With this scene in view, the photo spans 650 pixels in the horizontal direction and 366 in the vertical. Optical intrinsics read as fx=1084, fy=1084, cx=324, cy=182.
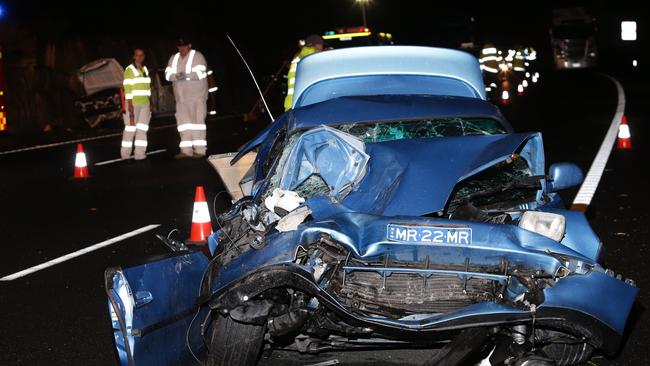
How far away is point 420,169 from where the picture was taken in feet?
19.2

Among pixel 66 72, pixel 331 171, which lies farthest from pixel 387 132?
pixel 66 72

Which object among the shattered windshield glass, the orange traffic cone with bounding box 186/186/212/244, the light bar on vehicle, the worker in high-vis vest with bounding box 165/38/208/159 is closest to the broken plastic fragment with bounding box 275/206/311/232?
the shattered windshield glass

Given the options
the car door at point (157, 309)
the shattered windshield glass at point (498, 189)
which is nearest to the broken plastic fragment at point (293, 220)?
the car door at point (157, 309)

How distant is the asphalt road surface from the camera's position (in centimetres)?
651

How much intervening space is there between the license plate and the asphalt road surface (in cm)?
120

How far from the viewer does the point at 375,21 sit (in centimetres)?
8594

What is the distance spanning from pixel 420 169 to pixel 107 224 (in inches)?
243

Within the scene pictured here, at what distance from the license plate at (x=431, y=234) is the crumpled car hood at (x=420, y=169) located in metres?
0.35

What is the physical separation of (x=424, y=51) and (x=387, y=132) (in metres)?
1.73

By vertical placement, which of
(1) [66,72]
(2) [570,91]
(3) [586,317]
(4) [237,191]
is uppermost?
(3) [586,317]

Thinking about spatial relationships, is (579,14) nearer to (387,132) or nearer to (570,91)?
(570,91)

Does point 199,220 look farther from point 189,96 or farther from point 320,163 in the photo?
point 189,96

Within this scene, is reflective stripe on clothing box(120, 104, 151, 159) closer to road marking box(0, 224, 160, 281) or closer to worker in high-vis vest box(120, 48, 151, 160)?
worker in high-vis vest box(120, 48, 151, 160)

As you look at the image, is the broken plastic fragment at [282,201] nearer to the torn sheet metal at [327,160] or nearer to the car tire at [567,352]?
the torn sheet metal at [327,160]
